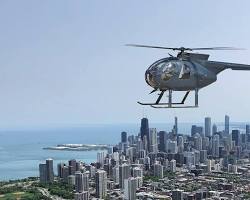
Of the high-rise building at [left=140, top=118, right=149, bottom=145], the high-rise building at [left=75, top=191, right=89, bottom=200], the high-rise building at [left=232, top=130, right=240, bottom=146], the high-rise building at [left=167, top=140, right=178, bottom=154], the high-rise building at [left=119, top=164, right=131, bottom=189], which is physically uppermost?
the high-rise building at [left=140, top=118, right=149, bottom=145]

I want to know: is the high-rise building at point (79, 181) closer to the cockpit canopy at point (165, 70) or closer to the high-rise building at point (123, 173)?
the high-rise building at point (123, 173)

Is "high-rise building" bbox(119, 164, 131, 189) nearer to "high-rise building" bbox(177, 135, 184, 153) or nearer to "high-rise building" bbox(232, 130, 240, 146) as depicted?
"high-rise building" bbox(177, 135, 184, 153)

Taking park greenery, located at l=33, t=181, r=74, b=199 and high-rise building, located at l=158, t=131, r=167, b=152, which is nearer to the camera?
park greenery, located at l=33, t=181, r=74, b=199

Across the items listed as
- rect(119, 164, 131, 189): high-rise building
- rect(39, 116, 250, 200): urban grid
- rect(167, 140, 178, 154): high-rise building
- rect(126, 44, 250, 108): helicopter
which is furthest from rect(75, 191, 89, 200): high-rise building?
rect(167, 140, 178, 154): high-rise building

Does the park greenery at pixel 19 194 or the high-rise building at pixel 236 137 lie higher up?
A: the high-rise building at pixel 236 137

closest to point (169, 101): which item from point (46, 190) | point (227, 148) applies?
point (46, 190)

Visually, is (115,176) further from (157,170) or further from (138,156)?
(138,156)

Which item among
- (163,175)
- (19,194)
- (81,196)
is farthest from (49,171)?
(81,196)

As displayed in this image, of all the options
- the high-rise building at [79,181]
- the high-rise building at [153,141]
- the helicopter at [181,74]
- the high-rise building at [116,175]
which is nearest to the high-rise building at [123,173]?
the high-rise building at [116,175]
